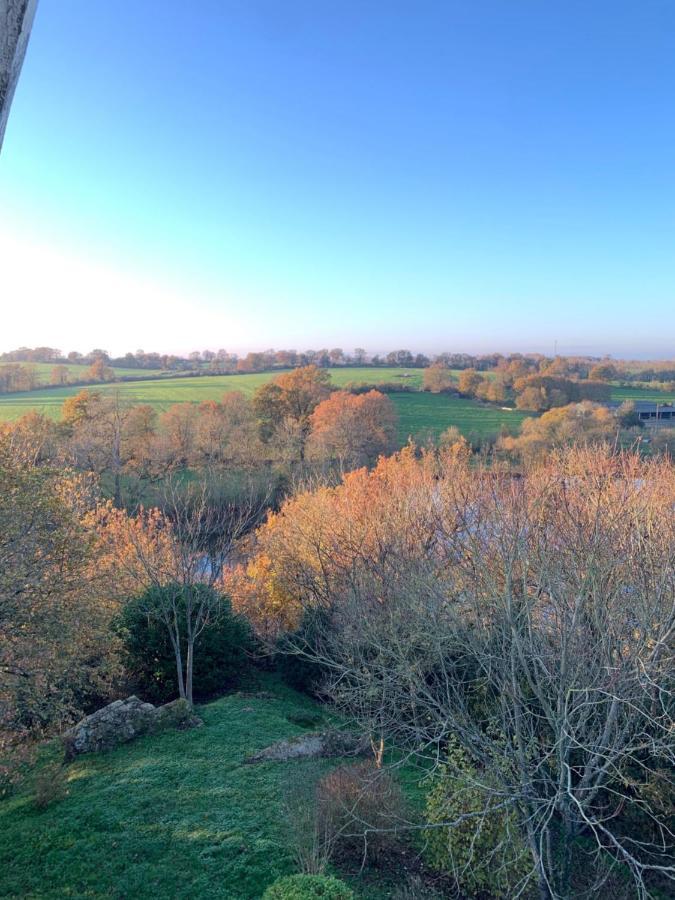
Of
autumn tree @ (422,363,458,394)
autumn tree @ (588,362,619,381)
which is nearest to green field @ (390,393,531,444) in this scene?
autumn tree @ (422,363,458,394)

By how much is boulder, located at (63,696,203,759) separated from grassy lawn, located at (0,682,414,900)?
9.9 inches

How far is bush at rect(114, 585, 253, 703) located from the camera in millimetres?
12953

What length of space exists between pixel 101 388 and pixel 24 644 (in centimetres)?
5587

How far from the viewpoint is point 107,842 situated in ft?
23.0

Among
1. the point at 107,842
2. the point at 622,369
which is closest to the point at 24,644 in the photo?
the point at 107,842

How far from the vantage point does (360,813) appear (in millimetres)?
7223

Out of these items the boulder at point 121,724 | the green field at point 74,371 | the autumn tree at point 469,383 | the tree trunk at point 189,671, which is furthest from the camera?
the autumn tree at point 469,383

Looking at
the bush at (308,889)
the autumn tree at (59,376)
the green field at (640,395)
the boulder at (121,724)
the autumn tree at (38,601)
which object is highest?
the autumn tree at (59,376)

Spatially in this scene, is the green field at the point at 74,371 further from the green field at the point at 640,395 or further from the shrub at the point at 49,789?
the green field at the point at 640,395

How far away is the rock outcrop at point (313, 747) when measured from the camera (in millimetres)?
9398

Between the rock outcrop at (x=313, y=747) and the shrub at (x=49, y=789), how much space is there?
2945 mm

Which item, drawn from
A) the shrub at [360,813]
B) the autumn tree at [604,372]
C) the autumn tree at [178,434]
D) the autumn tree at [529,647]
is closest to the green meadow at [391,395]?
the autumn tree at [604,372]

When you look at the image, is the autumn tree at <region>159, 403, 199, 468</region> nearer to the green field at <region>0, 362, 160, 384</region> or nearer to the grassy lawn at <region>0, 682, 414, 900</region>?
the green field at <region>0, 362, 160, 384</region>

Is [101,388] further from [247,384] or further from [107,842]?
[107,842]
